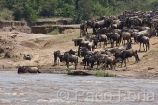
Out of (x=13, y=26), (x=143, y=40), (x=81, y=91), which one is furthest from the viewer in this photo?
(x=13, y=26)

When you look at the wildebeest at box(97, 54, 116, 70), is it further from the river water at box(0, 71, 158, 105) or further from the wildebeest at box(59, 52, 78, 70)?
the river water at box(0, 71, 158, 105)

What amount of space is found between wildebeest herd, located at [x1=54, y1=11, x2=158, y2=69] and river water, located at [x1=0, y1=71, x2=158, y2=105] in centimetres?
417

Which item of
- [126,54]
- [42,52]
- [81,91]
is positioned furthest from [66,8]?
[81,91]

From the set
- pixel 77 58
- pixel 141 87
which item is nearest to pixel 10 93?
pixel 141 87

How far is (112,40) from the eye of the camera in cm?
3688

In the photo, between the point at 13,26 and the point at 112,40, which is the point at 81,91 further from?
the point at 13,26

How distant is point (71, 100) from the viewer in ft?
58.6

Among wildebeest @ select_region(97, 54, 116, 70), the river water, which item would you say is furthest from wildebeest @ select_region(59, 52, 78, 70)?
the river water

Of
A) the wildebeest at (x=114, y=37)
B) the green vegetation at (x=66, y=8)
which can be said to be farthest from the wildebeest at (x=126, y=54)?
the green vegetation at (x=66, y=8)

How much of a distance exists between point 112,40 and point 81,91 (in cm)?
1668

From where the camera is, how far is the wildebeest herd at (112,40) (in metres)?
30.7

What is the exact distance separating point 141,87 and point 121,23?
18291 millimetres

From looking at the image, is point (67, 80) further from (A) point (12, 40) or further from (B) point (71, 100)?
(A) point (12, 40)

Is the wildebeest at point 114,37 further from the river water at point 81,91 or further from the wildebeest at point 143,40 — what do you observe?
the river water at point 81,91
